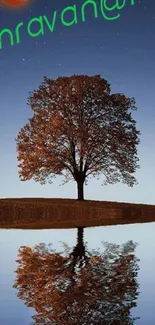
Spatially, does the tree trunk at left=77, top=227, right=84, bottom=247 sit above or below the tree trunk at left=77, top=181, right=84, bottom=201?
below

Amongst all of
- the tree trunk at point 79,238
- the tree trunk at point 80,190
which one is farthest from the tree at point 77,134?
the tree trunk at point 79,238

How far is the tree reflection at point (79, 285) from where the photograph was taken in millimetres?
12562

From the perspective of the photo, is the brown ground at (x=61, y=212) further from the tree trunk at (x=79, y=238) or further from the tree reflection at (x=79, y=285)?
the tree reflection at (x=79, y=285)

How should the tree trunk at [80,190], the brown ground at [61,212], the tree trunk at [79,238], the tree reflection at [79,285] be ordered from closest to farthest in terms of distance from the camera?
the tree reflection at [79,285] → the tree trunk at [79,238] → the brown ground at [61,212] → the tree trunk at [80,190]

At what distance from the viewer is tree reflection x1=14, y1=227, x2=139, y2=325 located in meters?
12.6

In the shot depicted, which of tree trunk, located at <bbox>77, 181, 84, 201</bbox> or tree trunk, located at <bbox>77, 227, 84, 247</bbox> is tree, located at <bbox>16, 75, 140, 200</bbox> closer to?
tree trunk, located at <bbox>77, 181, 84, 201</bbox>

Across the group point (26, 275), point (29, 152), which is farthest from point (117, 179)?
point (26, 275)

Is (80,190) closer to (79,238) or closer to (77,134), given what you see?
(77,134)

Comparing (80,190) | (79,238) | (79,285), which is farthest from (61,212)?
(79,285)

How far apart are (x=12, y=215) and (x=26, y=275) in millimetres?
36760

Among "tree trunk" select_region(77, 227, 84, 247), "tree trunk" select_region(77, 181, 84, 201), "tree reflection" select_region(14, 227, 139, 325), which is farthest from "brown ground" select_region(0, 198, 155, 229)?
"tree reflection" select_region(14, 227, 139, 325)

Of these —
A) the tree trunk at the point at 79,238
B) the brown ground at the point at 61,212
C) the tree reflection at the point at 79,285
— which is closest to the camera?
the tree reflection at the point at 79,285

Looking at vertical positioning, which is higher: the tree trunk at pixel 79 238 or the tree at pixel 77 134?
the tree at pixel 77 134

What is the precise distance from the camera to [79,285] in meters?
16.4
